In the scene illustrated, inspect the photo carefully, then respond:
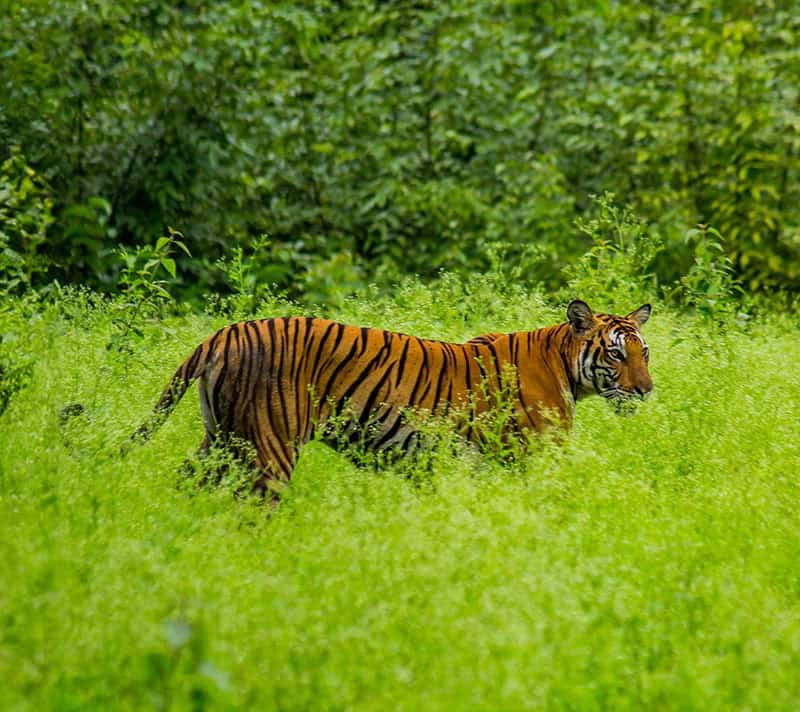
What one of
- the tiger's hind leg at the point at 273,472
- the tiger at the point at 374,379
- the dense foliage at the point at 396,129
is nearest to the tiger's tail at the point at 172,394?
the tiger at the point at 374,379

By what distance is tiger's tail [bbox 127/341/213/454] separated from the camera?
5.35 m

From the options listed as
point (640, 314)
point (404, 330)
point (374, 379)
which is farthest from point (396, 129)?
point (374, 379)

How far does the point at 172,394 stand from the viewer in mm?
5477

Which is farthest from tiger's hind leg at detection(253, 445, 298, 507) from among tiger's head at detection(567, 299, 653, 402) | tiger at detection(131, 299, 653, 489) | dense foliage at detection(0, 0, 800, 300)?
dense foliage at detection(0, 0, 800, 300)

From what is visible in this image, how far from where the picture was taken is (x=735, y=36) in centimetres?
1177

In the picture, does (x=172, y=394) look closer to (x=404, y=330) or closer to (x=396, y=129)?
(x=404, y=330)

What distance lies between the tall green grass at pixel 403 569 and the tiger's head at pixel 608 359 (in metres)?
0.26

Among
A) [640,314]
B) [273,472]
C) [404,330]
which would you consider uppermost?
[640,314]

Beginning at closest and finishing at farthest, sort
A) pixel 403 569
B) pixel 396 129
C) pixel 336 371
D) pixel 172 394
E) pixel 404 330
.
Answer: pixel 403 569 < pixel 172 394 < pixel 336 371 < pixel 404 330 < pixel 396 129

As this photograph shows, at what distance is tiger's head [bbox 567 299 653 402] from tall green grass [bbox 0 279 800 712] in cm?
26

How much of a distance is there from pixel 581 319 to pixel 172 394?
7.06 feet

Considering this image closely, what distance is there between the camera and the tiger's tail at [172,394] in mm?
5352

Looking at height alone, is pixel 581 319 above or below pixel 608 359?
above

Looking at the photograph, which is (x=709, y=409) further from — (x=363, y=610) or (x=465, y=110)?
(x=465, y=110)
